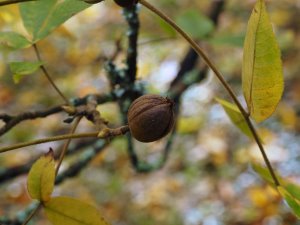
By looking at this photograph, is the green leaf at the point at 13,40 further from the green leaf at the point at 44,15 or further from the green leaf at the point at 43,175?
the green leaf at the point at 43,175

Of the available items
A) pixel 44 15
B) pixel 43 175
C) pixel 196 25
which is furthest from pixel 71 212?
pixel 196 25

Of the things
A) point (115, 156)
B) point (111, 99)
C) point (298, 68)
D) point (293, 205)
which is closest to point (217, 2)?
point (111, 99)

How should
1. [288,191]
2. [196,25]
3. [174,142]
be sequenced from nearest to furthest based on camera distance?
[288,191] < [196,25] < [174,142]

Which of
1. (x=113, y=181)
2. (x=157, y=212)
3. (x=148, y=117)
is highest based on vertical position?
(x=148, y=117)

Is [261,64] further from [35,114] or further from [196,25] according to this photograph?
[196,25]

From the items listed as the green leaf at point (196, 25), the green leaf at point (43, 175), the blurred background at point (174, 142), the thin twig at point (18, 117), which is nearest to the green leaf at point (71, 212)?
the green leaf at point (43, 175)

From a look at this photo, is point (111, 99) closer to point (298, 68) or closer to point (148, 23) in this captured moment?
point (148, 23)
